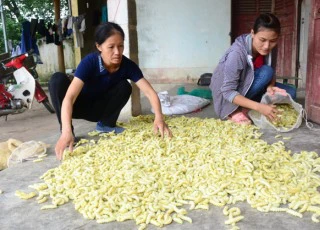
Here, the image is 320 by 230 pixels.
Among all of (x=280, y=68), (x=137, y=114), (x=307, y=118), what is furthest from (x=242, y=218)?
(x=280, y=68)

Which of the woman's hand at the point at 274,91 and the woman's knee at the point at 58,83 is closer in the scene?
the woman's knee at the point at 58,83

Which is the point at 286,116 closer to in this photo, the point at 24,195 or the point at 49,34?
the point at 24,195

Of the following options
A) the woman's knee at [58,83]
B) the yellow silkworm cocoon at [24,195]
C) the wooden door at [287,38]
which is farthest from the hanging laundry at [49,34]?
the yellow silkworm cocoon at [24,195]

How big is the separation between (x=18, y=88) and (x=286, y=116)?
4.49 m

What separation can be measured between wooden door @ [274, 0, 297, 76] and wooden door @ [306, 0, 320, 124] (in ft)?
11.6

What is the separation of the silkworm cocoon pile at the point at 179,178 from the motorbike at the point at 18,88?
3328mm

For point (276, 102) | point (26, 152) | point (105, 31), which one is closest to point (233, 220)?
point (105, 31)

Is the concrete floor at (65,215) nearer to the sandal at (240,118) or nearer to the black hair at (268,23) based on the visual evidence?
the sandal at (240,118)

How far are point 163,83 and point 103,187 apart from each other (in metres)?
6.54

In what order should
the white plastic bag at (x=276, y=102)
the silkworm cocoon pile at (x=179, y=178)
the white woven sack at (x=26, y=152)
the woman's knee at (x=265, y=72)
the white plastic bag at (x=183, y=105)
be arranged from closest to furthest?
the silkworm cocoon pile at (x=179, y=178), the white woven sack at (x=26, y=152), the white plastic bag at (x=276, y=102), the woman's knee at (x=265, y=72), the white plastic bag at (x=183, y=105)

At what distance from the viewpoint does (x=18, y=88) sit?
5801mm

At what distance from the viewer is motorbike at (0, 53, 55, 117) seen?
564 centimetres

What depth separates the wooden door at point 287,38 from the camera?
7.05m

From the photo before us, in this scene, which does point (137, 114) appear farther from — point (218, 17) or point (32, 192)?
point (218, 17)
